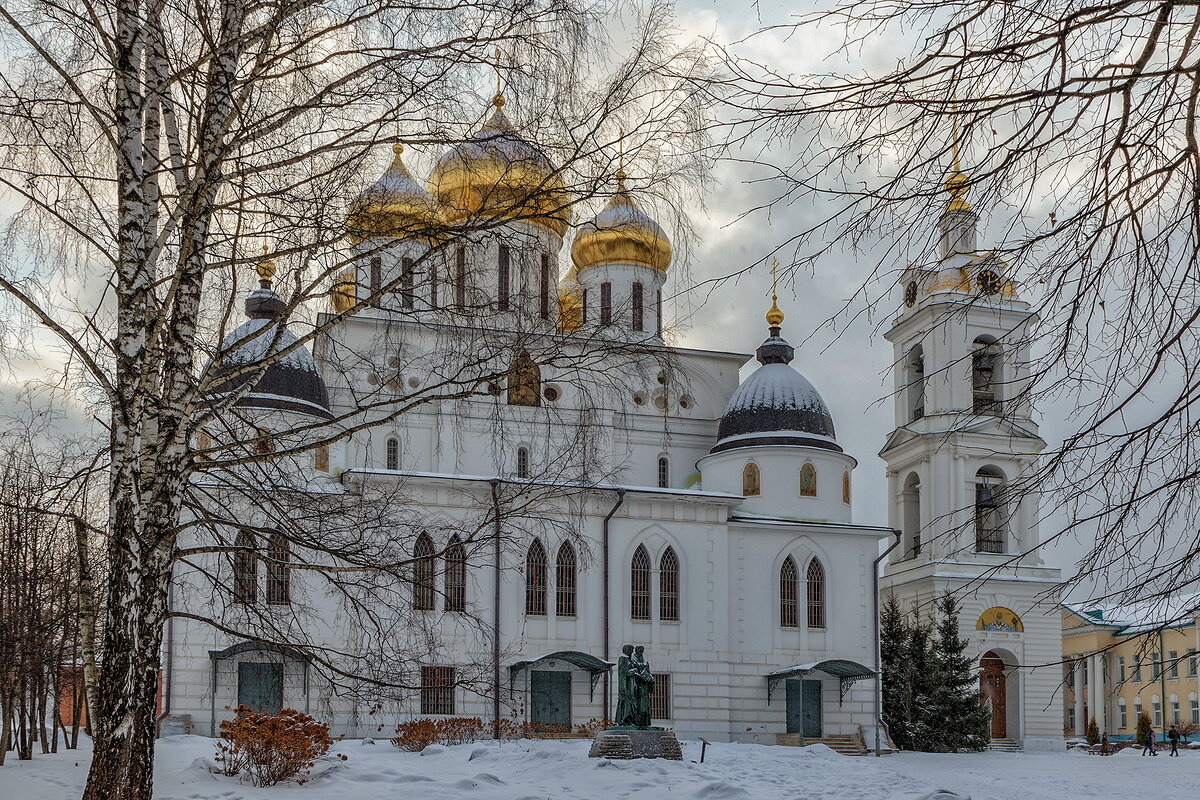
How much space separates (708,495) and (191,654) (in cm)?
1160

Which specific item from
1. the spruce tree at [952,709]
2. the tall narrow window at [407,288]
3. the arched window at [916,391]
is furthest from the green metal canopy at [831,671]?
the tall narrow window at [407,288]

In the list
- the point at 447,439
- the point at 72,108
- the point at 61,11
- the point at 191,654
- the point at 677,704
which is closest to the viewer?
the point at 61,11

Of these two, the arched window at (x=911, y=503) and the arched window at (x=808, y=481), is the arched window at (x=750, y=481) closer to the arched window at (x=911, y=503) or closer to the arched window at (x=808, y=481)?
the arched window at (x=808, y=481)

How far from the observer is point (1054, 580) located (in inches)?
1473

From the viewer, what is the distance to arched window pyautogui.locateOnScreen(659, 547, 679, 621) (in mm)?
29016

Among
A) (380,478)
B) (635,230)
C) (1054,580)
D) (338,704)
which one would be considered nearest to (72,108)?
(635,230)

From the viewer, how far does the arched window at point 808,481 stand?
31.7 meters

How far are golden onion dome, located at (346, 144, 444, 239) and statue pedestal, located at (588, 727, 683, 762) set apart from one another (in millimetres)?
12691

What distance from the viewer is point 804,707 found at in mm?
29625

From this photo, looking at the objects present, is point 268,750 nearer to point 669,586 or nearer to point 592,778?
point 592,778

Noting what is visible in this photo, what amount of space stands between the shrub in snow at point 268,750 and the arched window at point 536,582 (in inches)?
544

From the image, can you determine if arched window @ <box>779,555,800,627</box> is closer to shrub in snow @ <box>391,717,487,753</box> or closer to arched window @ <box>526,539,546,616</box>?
arched window @ <box>526,539,546,616</box>

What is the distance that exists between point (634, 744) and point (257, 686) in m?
10.2

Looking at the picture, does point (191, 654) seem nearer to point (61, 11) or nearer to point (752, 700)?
point (752, 700)
